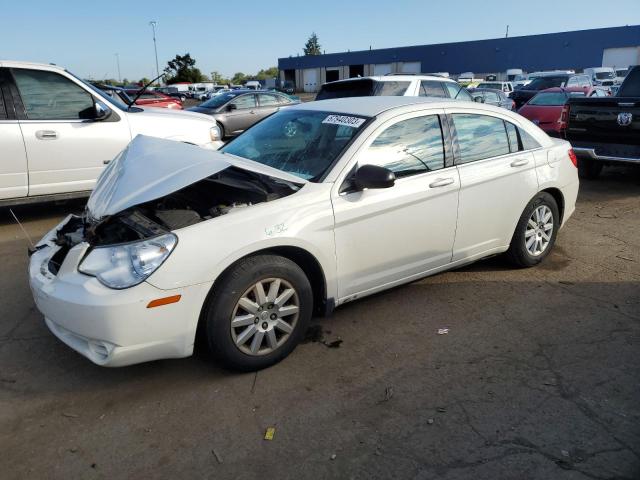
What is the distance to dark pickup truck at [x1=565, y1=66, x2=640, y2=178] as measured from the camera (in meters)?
7.92

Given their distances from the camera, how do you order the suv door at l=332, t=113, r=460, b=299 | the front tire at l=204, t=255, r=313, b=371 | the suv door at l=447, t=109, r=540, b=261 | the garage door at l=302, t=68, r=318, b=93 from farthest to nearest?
the garage door at l=302, t=68, r=318, b=93 → the suv door at l=447, t=109, r=540, b=261 → the suv door at l=332, t=113, r=460, b=299 → the front tire at l=204, t=255, r=313, b=371

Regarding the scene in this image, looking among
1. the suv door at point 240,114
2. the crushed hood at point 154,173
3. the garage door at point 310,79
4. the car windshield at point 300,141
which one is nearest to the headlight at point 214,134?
the car windshield at point 300,141

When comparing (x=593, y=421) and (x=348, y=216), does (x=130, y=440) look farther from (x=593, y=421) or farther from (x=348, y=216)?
(x=593, y=421)

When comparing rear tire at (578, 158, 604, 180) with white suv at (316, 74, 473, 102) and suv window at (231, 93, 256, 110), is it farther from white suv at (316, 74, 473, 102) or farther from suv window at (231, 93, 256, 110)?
suv window at (231, 93, 256, 110)

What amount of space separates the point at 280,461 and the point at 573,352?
2157 millimetres

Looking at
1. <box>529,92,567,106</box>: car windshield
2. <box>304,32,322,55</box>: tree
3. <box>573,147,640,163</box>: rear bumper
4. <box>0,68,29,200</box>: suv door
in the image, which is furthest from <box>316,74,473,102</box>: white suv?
<box>304,32,322,55</box>: tree

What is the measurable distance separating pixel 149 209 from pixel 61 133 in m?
3.55

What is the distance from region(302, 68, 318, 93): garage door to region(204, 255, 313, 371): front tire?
69.6m

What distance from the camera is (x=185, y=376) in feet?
10.7

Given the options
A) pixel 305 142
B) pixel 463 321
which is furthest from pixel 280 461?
pixel 305 142

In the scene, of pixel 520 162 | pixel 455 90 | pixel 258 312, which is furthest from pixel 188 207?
pixel 455 90

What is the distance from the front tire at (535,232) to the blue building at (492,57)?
51232 millimetres

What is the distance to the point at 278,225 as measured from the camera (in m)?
3.17

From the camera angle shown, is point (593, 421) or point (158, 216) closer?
point (593, 421)
